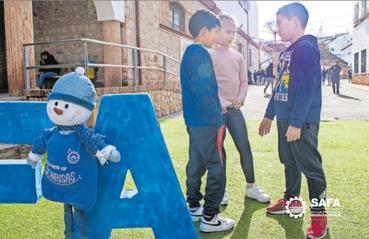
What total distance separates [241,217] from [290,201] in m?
0.43

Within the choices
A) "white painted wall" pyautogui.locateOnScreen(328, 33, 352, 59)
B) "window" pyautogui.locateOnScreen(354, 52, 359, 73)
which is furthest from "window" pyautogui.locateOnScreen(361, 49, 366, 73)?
"white painted wall" pyautogui.locateOnScreen(328, 33, 352, 59)

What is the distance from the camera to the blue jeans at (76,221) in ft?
7.70

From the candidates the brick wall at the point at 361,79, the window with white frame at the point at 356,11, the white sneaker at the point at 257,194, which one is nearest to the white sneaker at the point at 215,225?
the white sneaker at the point at 257,194

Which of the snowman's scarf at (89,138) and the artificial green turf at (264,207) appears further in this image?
the artificial green turf at (264,207)

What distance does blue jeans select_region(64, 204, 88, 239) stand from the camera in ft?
7.70

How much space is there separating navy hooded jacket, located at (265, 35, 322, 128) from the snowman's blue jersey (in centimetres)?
141

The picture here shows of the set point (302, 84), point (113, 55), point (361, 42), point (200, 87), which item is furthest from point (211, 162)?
point (361, 42)

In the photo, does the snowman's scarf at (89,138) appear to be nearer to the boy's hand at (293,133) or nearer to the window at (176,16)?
the boy's hand at (293,133)

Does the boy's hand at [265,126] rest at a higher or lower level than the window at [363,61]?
lower

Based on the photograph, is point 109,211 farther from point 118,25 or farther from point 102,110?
point 118,25

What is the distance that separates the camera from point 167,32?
14.4 meters

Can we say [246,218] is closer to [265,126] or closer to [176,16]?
[265,126]

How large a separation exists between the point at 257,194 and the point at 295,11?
64.5 inches

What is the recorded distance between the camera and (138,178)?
2.31 meters
